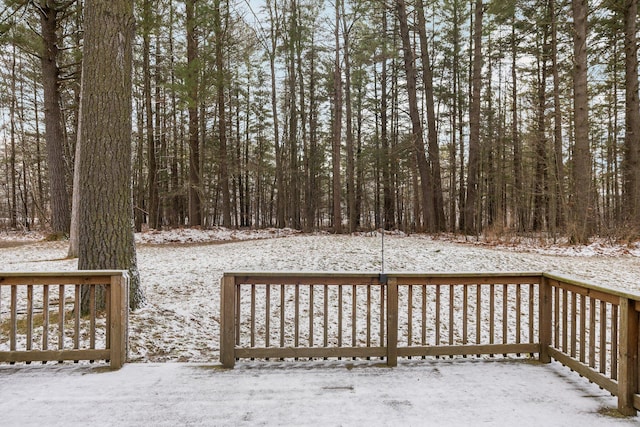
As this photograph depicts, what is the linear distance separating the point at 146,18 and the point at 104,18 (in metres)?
3.29

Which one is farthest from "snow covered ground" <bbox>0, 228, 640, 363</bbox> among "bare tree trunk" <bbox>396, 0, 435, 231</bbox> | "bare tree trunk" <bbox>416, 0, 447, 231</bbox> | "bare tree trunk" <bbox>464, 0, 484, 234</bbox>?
"bare tree trunk" <bbox>416, 0, 447, 231</bbox>

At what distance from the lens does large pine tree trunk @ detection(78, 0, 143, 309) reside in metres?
4.74

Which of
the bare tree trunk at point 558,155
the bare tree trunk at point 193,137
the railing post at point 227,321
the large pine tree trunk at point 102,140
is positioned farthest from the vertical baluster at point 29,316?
the bare tree trunk at point 558,155

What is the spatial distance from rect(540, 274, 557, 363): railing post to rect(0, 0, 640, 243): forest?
8114 millimetres

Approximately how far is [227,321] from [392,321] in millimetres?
1484

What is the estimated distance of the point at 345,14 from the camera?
1673 centimetres

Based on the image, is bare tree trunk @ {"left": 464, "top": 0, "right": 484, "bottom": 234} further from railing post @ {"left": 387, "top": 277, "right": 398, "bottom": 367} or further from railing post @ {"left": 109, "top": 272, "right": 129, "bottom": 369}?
railing post @ {"left": 109, "top": 272, "right": 129, "bottom": 369}

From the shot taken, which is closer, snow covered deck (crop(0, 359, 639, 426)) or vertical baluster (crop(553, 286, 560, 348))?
snow covered deck (crop(0, 359, 639, 426))

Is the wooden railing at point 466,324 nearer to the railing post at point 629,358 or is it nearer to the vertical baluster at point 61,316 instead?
the railing post at point 629,358

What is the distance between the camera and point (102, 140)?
4742mm

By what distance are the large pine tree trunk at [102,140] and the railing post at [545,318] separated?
479cm

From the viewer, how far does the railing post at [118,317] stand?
11.0ft

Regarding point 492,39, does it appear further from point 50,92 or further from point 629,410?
point 629,410

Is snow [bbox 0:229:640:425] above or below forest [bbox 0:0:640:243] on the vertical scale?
below
